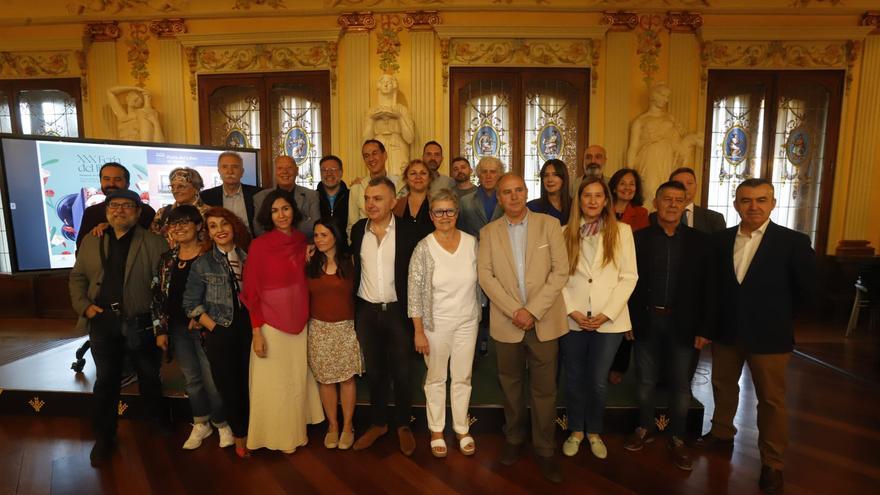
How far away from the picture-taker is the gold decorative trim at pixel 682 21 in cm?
545

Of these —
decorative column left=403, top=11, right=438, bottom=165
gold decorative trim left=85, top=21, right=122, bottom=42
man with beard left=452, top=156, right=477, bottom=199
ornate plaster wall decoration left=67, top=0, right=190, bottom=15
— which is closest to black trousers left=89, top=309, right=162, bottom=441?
man with beard left=452, top=156, right=477, bottom=199

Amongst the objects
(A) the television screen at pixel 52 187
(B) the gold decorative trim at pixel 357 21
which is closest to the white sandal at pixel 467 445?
(A) the television screen at pixel 52 187

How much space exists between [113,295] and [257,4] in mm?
4549

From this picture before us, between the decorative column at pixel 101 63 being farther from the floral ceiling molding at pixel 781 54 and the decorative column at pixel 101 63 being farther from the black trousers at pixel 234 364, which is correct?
the floral ceiling molding at pixel 781 54

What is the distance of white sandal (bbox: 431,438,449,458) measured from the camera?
2.54 metres

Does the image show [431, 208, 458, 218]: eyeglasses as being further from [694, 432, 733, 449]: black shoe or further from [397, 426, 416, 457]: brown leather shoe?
[694, 432, 733, 449]: black shoe

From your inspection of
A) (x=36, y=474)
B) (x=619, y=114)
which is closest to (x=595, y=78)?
(x=619, y=114)

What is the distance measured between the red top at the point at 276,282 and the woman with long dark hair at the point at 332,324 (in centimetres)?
9

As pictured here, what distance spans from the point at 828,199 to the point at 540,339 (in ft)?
19.3

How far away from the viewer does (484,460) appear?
253cm

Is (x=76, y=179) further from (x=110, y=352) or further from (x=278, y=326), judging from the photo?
(x=278, y=326)

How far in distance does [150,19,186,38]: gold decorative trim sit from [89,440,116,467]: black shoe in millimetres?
5225

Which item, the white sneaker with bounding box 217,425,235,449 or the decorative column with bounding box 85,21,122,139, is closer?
the white sneaker with bounding box 217,425,235,449

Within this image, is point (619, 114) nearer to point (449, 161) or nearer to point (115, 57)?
point (449, 161)
